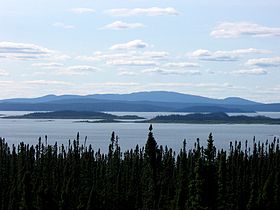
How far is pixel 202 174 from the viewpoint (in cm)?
4847

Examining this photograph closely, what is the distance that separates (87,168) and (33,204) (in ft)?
117

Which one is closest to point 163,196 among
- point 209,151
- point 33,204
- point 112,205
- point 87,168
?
point 112,205

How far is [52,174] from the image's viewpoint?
4373 inches

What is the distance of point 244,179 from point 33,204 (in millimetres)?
48570

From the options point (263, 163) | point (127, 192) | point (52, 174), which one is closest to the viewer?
point (127, 192)

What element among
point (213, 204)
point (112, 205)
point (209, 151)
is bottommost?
point (112, 205)

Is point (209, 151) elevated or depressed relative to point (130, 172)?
elevated

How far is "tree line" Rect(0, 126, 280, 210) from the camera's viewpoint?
63413 mm

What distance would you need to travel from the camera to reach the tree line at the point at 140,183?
63.4m

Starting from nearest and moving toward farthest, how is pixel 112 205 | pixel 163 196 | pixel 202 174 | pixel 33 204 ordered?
pixel 202 174
pixel 33 204
pixel 163 196
pixel 112 205

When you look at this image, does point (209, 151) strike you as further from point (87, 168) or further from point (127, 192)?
point (87, 168)

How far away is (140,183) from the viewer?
108500mm

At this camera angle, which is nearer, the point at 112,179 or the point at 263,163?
the point at 112,179

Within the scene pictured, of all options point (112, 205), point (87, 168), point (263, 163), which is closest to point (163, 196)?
point (112, 205)
